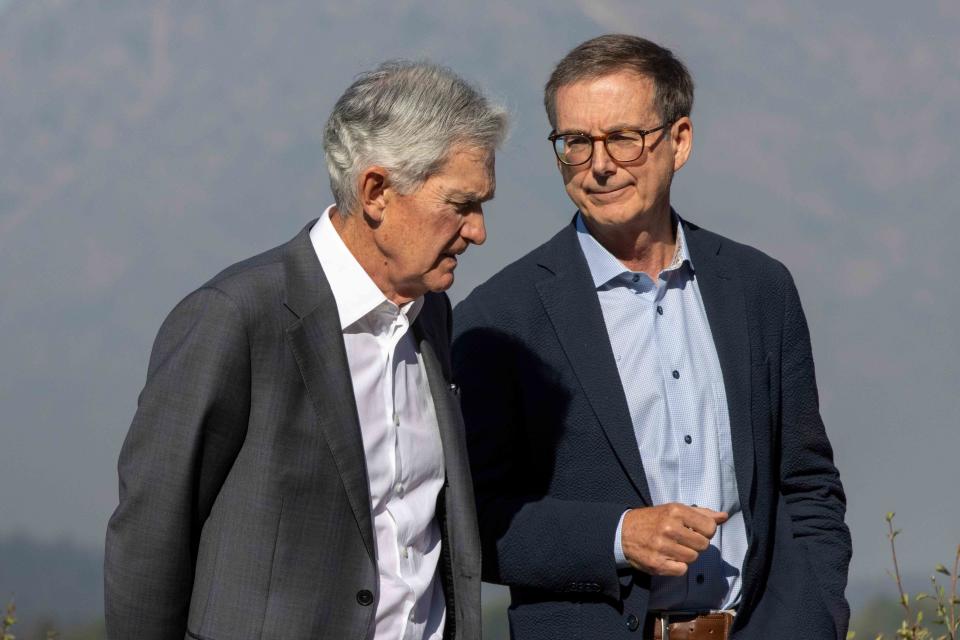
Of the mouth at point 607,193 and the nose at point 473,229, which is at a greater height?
the mouth at point 607,193

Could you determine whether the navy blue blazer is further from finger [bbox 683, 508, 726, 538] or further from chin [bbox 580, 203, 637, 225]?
finger [bbox 683, 508, 726, 538]

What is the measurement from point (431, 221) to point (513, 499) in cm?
83

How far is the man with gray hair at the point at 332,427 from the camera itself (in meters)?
2.79

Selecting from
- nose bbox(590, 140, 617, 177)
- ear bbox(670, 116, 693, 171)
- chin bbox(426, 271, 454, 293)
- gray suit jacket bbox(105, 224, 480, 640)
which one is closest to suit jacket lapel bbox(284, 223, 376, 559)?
gray suit jacket bbox(105, 224, 480, 640)

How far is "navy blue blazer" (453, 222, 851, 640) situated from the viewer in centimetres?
346

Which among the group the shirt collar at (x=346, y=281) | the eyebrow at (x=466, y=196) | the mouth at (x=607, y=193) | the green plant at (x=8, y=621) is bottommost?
the green plant at (x=8, y=621)

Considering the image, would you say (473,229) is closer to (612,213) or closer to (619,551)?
(612,213)

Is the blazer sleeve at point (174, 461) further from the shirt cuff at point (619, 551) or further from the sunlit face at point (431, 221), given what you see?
the shirt cuff at point (619, 551)

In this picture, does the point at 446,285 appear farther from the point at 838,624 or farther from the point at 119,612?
the point at 838,624

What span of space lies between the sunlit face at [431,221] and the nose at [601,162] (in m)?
0.58

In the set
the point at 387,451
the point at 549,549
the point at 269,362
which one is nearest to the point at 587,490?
the point at 549,549

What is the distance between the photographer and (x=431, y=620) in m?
3.08

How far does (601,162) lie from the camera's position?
11.8ft

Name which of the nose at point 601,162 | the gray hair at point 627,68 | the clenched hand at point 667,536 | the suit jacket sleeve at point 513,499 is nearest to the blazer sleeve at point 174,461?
the suit jacket sleeve at point 513,499
